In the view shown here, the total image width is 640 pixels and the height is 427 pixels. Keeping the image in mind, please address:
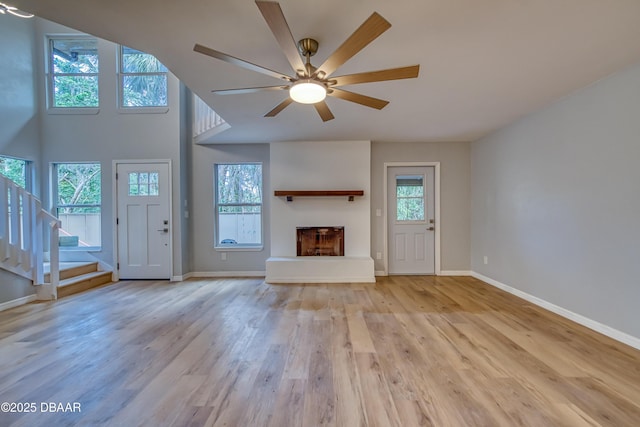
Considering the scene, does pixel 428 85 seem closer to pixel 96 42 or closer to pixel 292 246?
pixel 292 246

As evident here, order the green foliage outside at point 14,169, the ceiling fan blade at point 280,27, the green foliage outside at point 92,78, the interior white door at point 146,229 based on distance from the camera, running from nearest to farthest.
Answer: the ceiling fan blade at point 280,27 → the green foliage outside at point 14,169 → the interior white door at point 146,229 → the green foliage outside at point 92,78

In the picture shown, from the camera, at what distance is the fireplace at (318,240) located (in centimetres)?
475

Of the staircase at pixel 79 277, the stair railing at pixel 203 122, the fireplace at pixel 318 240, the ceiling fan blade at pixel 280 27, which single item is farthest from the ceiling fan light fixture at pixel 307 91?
the staircase at pixel 79 277

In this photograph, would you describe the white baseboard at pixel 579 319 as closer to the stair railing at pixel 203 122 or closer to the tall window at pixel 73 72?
the stair railing at pixel 203 122

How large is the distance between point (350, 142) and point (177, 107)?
3136 millimetres

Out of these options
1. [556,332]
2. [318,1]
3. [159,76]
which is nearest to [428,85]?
[318,1]

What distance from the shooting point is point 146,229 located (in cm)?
459

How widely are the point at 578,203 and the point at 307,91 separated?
3075 millimetres

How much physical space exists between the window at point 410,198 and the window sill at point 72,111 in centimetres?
565

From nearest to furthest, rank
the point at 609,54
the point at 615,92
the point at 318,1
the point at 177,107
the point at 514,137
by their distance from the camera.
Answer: the point at 318,1 → the point at 609,54 → the point at 615,92 → the point at 514,137 → the point at 177,107

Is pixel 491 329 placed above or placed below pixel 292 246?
below

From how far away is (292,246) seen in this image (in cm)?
475

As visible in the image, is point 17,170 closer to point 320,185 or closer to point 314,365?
point 320,185

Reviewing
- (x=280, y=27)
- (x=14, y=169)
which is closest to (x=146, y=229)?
(x=14, y=169)
